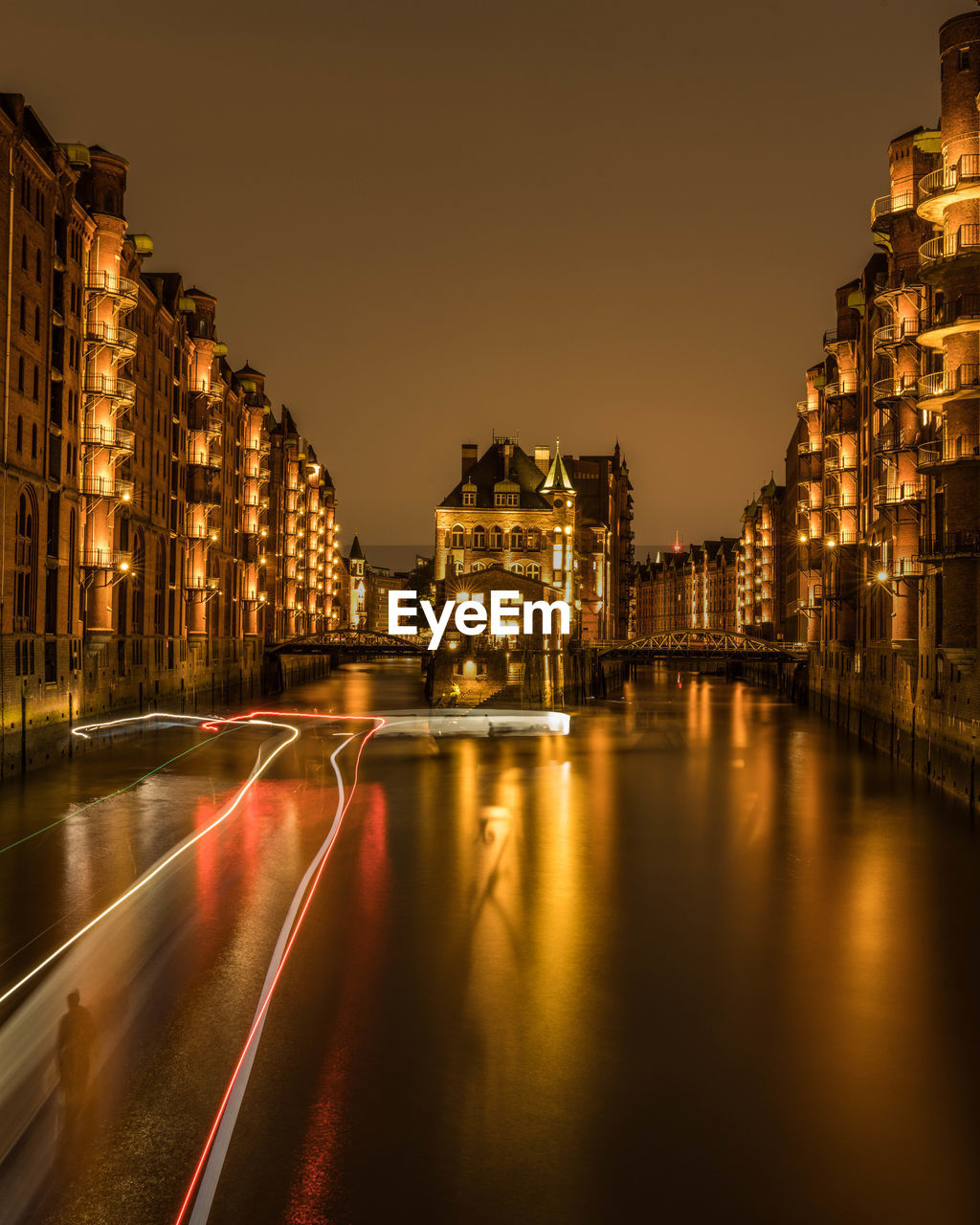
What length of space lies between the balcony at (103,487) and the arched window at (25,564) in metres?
6.03

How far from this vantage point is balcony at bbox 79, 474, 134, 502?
4750cm

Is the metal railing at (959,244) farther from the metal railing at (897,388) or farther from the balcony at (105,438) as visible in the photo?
the balcony at (105,438)

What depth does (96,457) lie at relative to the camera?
4797 centimetres

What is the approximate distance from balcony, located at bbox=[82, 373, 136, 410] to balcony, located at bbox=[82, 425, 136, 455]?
1.22 metres

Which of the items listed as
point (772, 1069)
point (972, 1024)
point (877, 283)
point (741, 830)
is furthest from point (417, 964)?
point (877, 283)

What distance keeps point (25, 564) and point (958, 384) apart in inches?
1293

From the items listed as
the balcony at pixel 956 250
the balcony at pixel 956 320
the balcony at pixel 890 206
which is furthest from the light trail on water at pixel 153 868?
the balcony at pixel 890 206

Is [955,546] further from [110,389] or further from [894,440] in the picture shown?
[110,389]

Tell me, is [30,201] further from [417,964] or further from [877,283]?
[877,283]

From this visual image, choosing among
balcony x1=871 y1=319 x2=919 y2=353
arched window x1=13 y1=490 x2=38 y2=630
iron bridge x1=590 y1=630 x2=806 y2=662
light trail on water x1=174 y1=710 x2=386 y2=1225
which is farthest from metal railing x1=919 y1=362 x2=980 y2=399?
iron bridge x1=590 y1=630 x2=806 y2=662

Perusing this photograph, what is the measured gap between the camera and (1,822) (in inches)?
1172

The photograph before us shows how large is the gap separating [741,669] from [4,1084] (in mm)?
126838

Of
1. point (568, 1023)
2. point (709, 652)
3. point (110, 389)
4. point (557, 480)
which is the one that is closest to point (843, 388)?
point (709, 652)


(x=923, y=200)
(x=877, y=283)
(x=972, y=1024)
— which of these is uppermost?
(x=877, y=283)
